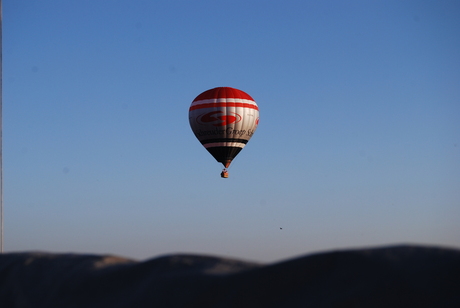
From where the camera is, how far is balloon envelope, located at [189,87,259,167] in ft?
118

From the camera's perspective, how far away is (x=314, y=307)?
320 cm

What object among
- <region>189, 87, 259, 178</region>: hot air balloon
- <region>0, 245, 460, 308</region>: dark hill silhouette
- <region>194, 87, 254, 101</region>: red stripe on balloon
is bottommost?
<region>0, 245, 460, 308</region>: dark hill silhouette

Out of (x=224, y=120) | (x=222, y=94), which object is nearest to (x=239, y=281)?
(x=224, y=120)

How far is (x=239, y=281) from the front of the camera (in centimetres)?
353

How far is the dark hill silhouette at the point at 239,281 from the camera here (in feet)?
10.0

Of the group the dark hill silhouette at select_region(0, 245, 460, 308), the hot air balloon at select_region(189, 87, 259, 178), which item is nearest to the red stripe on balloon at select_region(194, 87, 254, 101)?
the hot air balloon at select_region(189, 87, 259, 178)

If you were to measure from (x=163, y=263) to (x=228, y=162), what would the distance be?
33623 mm

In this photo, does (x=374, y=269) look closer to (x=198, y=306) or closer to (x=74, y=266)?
(x=198, y=306)

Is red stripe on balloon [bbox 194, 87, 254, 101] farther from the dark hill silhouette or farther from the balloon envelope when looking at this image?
the dark hill silhouette

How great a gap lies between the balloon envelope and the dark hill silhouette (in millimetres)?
31473

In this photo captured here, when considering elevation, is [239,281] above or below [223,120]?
below

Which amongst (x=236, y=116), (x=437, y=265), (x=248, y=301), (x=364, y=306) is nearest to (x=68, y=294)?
(x=248, y=301)

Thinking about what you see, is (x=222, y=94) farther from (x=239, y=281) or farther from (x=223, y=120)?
(x=239, y=281)

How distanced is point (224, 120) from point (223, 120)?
56 mm
